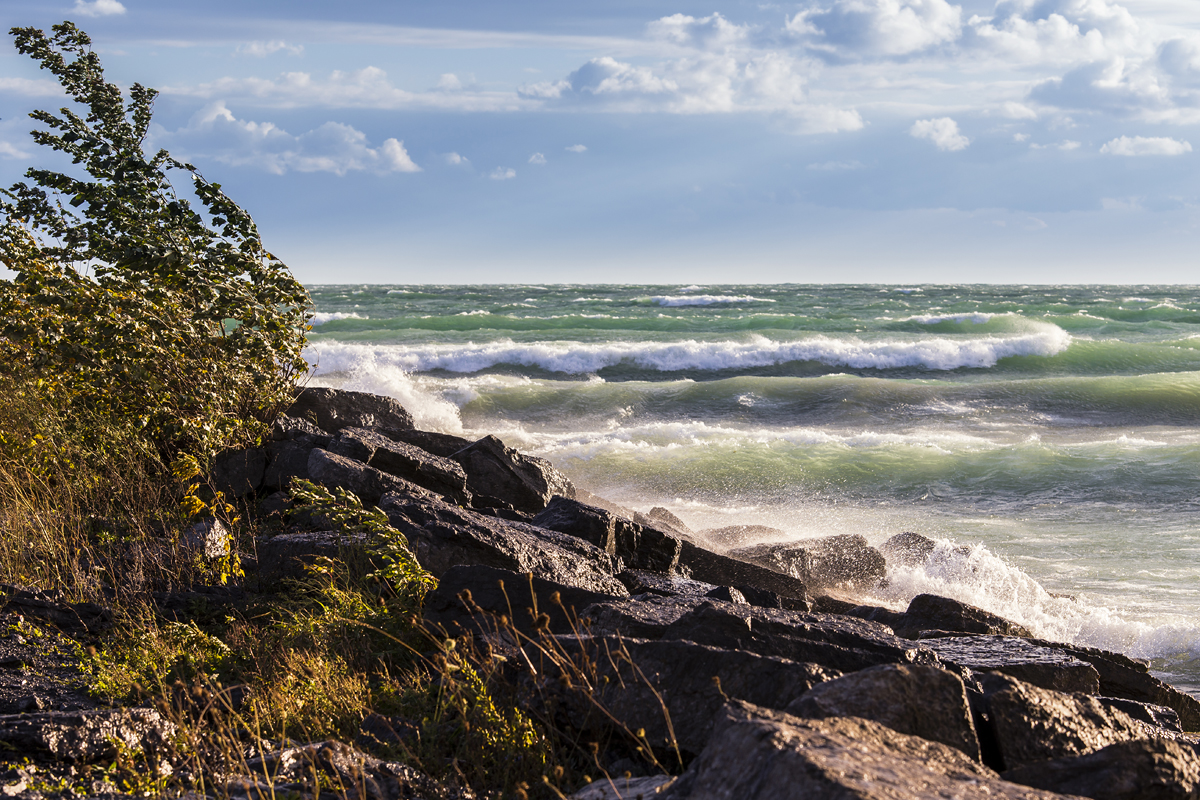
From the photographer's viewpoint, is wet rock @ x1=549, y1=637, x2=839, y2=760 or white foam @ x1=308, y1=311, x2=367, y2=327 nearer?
wet rock @ x1=549, y1=637, x2=839, y2=760

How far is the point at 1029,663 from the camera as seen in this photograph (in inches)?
163

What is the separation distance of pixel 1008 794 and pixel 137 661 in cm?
364

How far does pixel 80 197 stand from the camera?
20.8 feet

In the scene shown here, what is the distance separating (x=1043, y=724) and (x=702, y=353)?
24971mm

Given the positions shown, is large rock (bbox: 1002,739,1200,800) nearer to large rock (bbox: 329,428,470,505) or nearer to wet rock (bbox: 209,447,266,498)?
large rock (bbox: 329,428,470,505)

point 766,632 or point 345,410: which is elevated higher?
point 345,410

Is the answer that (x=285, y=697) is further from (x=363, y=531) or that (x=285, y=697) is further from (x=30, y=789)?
(x=363, y=531)

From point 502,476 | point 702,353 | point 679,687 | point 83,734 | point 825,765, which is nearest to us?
point 825,765

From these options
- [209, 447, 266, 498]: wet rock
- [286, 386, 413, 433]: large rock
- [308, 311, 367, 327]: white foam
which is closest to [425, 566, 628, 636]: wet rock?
[209, 447, 266, 498]: wet rock

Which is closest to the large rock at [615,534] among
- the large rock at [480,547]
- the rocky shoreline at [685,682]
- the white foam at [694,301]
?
the rocky shoreline at [685,682]

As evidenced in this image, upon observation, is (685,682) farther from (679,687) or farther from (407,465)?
(407,465)

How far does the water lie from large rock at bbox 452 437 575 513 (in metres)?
2.87

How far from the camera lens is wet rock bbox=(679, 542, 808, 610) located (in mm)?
6547

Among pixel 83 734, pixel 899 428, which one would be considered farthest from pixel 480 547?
pixel 899 428
